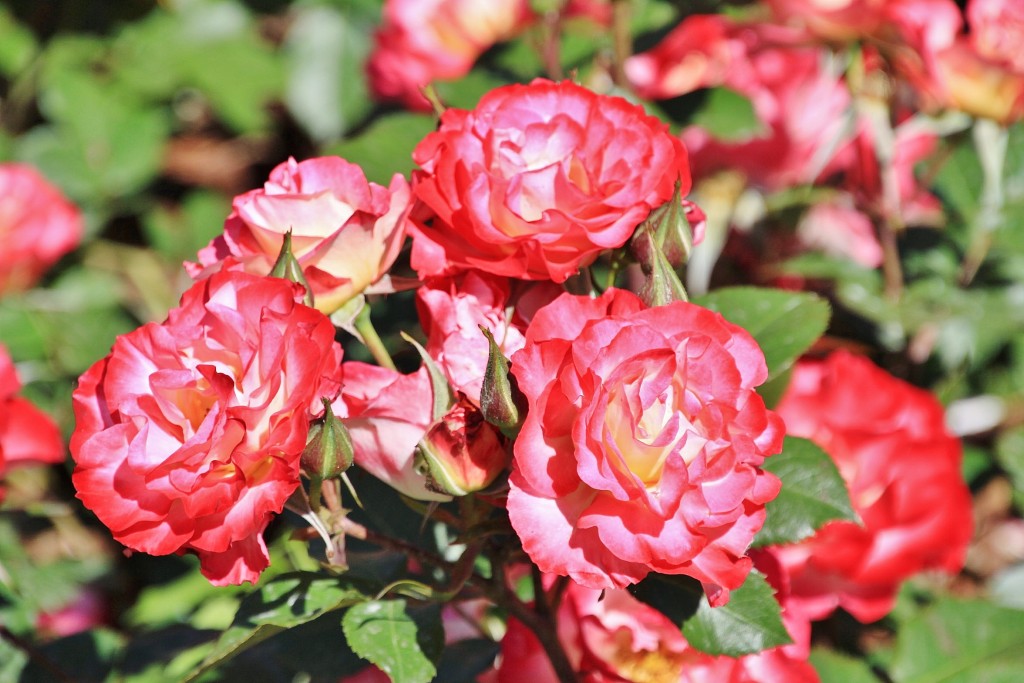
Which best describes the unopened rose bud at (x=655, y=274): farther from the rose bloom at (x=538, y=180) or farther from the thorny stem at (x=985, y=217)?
the thorny stem at (x=985, y=217)

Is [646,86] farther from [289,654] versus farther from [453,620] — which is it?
[289,654]

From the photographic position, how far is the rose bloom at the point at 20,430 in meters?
0.93

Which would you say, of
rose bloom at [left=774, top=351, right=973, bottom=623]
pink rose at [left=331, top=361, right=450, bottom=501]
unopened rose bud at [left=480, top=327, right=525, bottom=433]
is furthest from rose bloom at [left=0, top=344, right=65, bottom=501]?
rose bloom at [left=774, top=351, right=973, bottom=623]

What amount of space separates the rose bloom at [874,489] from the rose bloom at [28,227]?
1.15 metres

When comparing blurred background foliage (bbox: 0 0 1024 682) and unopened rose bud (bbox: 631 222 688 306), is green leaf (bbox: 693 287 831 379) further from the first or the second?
blurred background foliage (bbox: 0 0 1024 682)

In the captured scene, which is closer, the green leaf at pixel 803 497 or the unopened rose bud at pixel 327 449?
the unopened rose bud at pixel 327 449

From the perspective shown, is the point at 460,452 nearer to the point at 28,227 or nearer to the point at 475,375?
the point at 475,375

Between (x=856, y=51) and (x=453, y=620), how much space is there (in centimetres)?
79

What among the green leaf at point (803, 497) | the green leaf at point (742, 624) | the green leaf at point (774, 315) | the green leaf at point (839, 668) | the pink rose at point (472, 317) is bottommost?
the green leaf at point (839, 668)

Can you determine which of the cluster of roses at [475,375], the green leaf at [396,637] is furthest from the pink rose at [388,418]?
the green leaf at [396,637]

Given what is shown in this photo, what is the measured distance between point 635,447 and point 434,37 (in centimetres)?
111

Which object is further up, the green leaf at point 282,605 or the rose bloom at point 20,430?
the green leaf at point 282,605

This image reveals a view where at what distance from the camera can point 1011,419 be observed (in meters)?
1.24

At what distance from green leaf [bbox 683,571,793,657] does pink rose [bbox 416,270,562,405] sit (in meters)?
0.22
